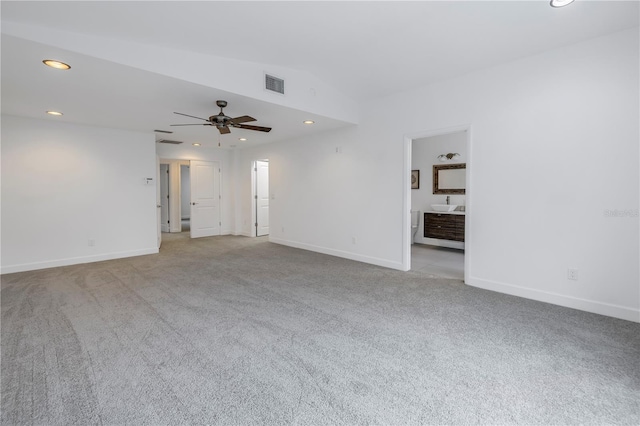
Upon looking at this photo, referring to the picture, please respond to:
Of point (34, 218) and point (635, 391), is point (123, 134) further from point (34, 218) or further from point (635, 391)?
point (635, 391)

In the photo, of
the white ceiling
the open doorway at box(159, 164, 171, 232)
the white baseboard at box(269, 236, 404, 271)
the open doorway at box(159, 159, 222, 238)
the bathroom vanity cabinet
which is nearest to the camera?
the white ceiling

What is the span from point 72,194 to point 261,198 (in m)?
4.09

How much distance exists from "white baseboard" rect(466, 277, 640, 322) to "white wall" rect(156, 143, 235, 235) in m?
6.57

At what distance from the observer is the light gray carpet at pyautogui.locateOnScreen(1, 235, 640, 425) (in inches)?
67.7

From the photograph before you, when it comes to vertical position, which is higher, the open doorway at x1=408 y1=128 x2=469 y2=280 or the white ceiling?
the white ceiling

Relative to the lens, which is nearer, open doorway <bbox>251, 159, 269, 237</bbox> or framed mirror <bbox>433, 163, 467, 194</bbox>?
framed mirror <bbox>433, 163, 467, 194</bbox>

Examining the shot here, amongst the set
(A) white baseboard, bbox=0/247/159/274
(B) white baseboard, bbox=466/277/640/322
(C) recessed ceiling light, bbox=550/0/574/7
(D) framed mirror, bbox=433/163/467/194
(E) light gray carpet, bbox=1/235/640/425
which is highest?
(C) recessed ceiling light, bbox=550/0/574/7

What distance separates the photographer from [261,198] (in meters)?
8.23

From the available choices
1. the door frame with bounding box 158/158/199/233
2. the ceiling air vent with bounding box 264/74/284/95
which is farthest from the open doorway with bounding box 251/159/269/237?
the ceiling air vent with bounding box 264/74/284/95

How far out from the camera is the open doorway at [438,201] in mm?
5969

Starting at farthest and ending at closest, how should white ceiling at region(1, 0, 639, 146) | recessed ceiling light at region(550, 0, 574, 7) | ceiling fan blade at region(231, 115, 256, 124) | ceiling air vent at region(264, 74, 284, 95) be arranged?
ceiling air vent at region(264, 74, 284, 95) → ceiling fan blade at region(231, 115, 256, 124) → white ceiling at region(1, 0, 639, 146) → recessed ceiling light at region(550, 0, 574, 7)

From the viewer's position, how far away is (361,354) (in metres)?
2.31

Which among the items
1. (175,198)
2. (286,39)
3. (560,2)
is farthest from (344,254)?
(175,198)

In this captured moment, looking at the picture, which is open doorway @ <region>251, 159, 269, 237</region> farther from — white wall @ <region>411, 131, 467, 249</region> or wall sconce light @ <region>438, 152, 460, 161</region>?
wall sconce light @ <region>438, 152, 460, 161</region>
